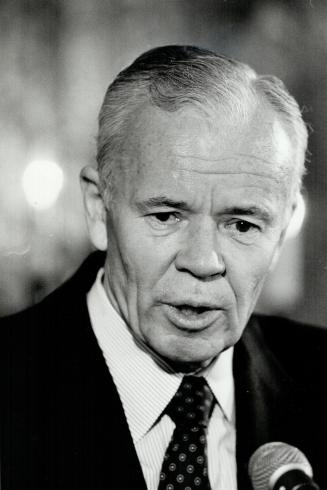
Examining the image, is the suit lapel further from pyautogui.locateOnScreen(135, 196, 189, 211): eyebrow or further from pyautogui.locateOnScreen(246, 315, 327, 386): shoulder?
pyautogui.locateOnScreen(246, 315, 327, 386): shoulder

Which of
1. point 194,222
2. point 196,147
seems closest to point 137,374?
point 194,222

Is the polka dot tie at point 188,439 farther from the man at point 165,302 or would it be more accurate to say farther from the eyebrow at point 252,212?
the eyebrow at point 252,212

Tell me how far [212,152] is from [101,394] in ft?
1.91

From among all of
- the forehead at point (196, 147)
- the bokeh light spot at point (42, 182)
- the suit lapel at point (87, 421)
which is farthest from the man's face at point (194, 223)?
the bokeh light spot at point (42, 182)

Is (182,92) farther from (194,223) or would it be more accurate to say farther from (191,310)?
(191,310)

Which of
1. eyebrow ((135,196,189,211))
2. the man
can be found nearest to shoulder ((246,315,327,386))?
the man

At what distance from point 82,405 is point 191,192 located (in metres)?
0.52

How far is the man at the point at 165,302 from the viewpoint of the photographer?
1252 mm

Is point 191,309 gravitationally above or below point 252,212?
below

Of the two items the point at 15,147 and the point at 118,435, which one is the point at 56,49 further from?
the point at 118,435

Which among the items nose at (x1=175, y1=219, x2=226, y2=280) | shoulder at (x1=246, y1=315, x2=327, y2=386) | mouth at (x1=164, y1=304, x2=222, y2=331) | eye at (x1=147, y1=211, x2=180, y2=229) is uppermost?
eye at (x1=147, y1=211, x2=180, y2=229)

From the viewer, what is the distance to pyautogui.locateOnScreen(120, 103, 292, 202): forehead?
48.9 inches

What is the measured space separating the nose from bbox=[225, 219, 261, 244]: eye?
0.06 meters

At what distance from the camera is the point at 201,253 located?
1.23 m
